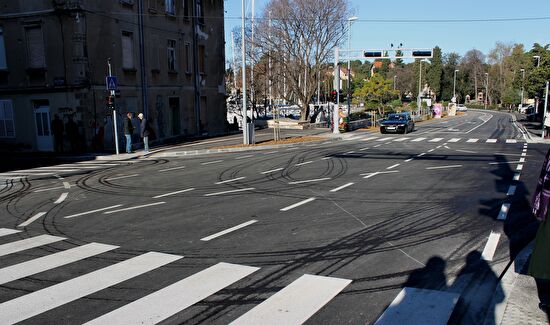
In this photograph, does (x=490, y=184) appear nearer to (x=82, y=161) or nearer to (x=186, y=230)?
(x=186, y=230)

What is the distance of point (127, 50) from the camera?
2564cm

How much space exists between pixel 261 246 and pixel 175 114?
25.2 meters

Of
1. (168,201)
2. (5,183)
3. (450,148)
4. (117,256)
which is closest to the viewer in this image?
(117,256)

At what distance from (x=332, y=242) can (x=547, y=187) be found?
10.5 feet

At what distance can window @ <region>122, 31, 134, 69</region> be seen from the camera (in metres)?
25.2

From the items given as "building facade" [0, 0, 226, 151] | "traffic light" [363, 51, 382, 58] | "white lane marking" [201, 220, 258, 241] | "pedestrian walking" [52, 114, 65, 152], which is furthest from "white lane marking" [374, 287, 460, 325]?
"traffic light" [363, 51, 382, 58]

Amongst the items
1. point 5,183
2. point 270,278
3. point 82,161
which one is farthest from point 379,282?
point 82,161

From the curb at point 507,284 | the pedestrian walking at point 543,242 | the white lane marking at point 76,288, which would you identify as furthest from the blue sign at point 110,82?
the pedestrian walking at point 543,242

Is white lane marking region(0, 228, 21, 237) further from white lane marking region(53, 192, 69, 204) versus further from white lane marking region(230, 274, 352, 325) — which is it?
white lane marking region(230, 274, 352, 325)

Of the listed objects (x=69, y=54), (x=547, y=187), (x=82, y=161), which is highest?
(x=69, y=54)

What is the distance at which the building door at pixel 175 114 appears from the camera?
30253mm

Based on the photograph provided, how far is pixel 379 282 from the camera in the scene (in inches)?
215

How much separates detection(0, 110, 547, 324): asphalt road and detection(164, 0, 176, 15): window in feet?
60.1

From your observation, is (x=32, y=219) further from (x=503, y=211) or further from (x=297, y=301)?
(x=503, y=211)
